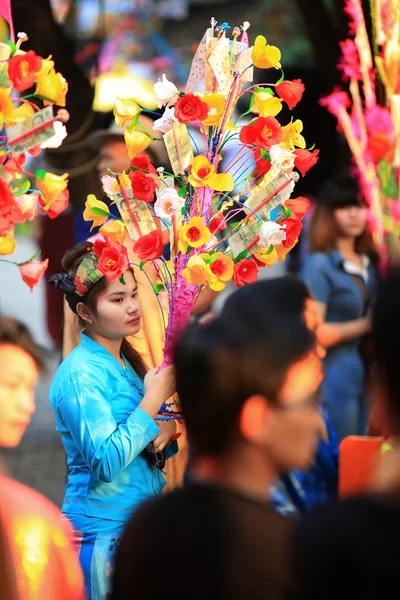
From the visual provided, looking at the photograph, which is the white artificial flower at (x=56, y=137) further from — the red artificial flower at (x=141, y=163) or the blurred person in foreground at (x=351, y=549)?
the blurred person in foreground at (x=351, y=549)

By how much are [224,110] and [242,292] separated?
897 mm

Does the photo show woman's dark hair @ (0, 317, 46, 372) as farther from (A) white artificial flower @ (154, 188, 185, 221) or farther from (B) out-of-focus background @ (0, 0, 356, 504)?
(A) white artificial flower @ (154, 188, 185, 221)

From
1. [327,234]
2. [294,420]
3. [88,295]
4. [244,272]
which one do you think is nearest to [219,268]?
[244,272]

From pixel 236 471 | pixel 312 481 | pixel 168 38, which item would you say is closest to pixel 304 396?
pixel 236 471

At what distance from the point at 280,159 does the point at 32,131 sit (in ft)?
2.18

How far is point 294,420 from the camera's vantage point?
5.78 ft

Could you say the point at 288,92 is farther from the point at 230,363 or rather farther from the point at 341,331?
the point at 341,331

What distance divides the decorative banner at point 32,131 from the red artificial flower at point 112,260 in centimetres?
34

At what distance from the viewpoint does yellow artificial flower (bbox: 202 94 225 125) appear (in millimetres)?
2520

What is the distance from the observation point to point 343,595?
1.26m

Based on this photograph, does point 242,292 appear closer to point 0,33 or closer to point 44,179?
point 44,179

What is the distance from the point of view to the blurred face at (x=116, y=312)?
8.80ft

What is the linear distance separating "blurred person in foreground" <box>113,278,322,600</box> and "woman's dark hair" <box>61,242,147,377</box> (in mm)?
959

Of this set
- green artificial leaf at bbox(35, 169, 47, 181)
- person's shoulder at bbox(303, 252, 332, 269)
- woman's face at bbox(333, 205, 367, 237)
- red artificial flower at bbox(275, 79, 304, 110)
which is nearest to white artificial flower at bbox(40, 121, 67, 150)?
green artificial leaf at bbox(35, 169, 47, 181)
